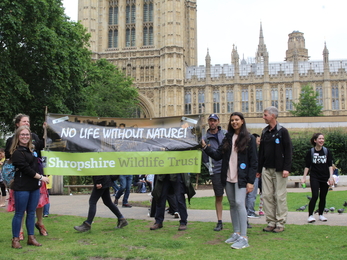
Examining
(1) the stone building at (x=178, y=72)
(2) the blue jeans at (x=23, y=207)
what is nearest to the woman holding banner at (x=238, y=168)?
(2) the blue jeans at (x=23, y=207)

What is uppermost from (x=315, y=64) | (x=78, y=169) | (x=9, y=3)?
(x=315, y=64)

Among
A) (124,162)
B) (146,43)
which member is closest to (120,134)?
(124,162)

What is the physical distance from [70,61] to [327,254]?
62.2 ft

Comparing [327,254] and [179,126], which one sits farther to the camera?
[179,126]

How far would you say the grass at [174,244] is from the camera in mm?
5039

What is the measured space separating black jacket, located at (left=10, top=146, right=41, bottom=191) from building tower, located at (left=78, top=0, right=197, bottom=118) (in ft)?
145

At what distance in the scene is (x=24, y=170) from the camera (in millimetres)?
5531

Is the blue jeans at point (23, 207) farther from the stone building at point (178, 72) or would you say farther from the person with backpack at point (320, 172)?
the stone building at point (178, 72)

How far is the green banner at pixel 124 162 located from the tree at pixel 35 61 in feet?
41.8

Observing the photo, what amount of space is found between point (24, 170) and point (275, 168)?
3878 mm

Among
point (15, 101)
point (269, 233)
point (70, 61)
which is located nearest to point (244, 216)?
point (269, 233)

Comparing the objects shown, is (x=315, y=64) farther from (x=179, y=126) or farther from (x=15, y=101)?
(x=179, y=126)

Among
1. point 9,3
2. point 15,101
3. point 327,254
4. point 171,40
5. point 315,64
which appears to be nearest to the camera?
point 327,254

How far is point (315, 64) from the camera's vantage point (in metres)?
54.3
